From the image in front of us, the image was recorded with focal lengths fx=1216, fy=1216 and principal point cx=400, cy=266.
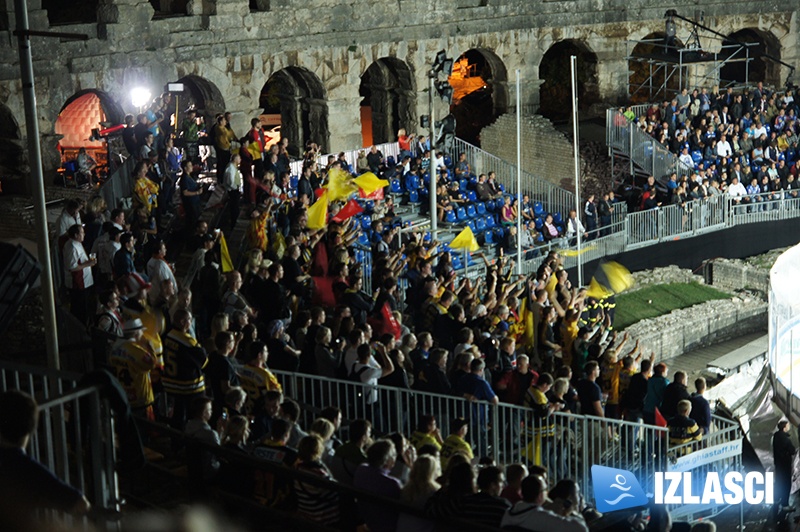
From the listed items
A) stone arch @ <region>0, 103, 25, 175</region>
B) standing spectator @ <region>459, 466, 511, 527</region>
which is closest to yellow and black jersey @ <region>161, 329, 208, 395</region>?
standing spectator @ <region>459, 466, 511, 527</region>

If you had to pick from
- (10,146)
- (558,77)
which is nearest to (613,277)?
(10,146)

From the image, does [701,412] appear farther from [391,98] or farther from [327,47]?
[391,98]

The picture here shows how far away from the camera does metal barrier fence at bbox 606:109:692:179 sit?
29.6 meters

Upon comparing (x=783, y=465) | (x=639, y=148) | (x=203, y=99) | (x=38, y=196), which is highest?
(x=38, y=196)

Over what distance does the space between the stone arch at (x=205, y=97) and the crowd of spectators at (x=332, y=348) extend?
5.77 m

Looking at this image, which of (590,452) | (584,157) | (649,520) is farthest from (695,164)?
(649,520)

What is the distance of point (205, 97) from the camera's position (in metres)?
27.8

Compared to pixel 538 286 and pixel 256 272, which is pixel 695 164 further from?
pixel 256 272

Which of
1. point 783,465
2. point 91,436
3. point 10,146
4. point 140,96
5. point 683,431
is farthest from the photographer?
point 140,96

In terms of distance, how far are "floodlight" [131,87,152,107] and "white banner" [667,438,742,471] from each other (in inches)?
633

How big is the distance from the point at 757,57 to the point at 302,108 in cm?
1615

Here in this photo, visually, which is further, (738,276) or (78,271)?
(738,276)

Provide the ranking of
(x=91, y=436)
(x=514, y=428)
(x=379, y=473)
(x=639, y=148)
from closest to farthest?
(x=91, y=436)
(x=379, y=473)
(x=514, y=428)
(x=639, y=148)

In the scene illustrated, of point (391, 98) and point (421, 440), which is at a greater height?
point (391, 98)
